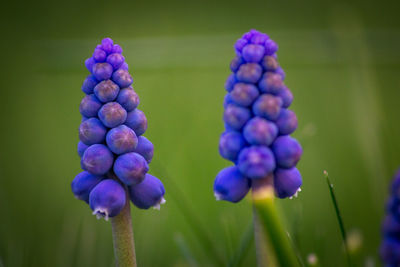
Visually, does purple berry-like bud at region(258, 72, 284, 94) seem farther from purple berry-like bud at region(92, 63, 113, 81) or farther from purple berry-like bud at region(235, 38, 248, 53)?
purple berry-like bud at region(92, 63, 113, 81)

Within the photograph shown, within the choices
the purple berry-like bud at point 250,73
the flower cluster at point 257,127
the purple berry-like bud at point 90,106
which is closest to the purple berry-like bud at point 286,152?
the flower cluster at point 257,127

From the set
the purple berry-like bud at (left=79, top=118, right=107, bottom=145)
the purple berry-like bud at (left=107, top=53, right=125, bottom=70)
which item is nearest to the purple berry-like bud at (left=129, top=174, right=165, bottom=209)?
the purple berry-like bud at (left=79, top=118, right=107, bottom=145)

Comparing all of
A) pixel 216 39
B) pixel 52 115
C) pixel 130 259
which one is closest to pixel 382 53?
pixel 216 39

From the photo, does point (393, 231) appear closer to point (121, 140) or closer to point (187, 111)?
point (121, 140)

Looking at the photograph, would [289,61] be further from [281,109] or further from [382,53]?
[281,109]

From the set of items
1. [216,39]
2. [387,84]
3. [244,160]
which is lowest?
[244,160]

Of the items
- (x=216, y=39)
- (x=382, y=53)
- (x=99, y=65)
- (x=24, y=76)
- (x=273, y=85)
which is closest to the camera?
(x=273, y=85)

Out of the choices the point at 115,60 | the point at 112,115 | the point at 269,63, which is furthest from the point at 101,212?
the point at 269,63
